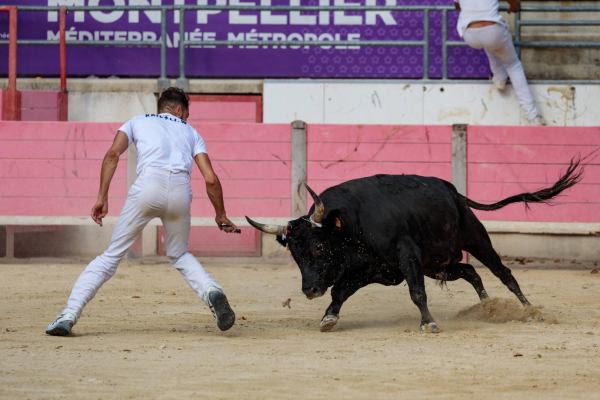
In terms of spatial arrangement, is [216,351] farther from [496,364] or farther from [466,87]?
[466,87]

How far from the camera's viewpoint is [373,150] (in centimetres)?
912

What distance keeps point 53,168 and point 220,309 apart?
17.8 ft

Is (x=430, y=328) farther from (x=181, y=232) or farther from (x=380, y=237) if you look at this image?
(x=181, y=232)

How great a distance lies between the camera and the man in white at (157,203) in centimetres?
452

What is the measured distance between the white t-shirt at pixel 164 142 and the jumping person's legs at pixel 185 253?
101 mm

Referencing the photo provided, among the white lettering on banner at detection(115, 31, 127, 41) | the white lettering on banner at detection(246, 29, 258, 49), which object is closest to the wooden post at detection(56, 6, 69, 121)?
the white lettering on banner at detection(115, 31, 127, 41)

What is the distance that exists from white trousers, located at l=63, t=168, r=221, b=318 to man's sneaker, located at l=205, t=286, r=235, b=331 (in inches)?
2.8

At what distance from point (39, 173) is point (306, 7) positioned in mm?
3895

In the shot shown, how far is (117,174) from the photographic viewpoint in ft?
30.2

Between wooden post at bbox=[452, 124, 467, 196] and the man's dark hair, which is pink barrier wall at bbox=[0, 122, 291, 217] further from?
the man's dark hair

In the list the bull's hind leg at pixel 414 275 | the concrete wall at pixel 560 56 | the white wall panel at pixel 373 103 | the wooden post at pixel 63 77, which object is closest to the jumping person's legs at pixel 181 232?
the bull's hind leg at pixel 414 275

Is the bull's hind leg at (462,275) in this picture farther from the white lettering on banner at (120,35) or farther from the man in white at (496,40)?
the white lettering on banner at (120,35)

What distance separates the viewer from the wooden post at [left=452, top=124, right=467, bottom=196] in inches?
357

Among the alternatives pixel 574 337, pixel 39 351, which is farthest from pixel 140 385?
pixel 574 337
